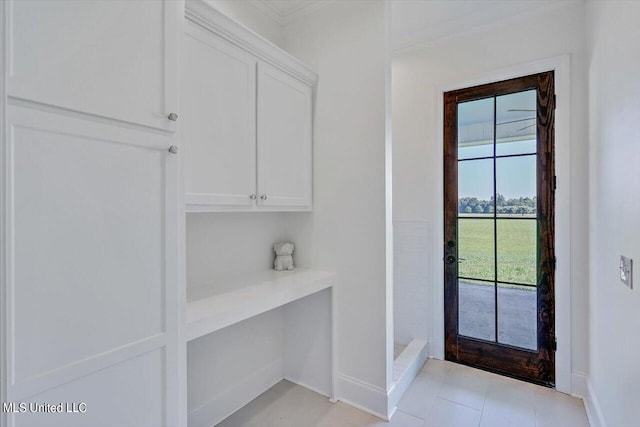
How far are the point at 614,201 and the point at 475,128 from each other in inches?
49.2

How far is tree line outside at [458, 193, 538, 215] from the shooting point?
2.37 m

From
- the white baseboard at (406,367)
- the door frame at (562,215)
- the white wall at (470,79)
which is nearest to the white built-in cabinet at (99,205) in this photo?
the white baseboard at (406,367)

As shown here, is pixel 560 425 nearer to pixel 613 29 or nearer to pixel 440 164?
pixel 440 164

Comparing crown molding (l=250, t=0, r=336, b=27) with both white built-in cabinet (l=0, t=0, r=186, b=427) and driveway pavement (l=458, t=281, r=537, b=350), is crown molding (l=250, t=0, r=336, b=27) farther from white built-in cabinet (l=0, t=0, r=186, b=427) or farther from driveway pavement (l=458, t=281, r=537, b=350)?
A: driveway pavement (l=458, t=281, r=537, b=350)

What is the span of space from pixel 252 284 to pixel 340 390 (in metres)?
1.00

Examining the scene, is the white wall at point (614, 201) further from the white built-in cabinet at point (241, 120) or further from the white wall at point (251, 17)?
the white wall at point (251, 17)

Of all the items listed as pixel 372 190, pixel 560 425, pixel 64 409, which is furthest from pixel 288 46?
pixel 560 425

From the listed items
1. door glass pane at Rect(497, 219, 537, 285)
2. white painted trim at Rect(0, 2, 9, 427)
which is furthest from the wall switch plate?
white painted trim at Rect(0, 2, 9, 427)

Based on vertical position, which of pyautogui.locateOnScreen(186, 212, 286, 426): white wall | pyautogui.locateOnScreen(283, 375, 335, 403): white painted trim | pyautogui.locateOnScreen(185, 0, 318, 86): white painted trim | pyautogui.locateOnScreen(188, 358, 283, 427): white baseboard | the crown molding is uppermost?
the crown molding

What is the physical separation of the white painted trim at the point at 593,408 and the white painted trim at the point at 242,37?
270cm

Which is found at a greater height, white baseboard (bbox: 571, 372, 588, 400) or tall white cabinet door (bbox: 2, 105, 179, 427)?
tall white cabinet door (bbox: 2, 105, 179, 427)

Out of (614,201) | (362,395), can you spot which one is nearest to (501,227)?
(614,201)

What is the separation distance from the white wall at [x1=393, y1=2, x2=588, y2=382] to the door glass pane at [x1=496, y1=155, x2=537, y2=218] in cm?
23

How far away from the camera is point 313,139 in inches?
90.2
